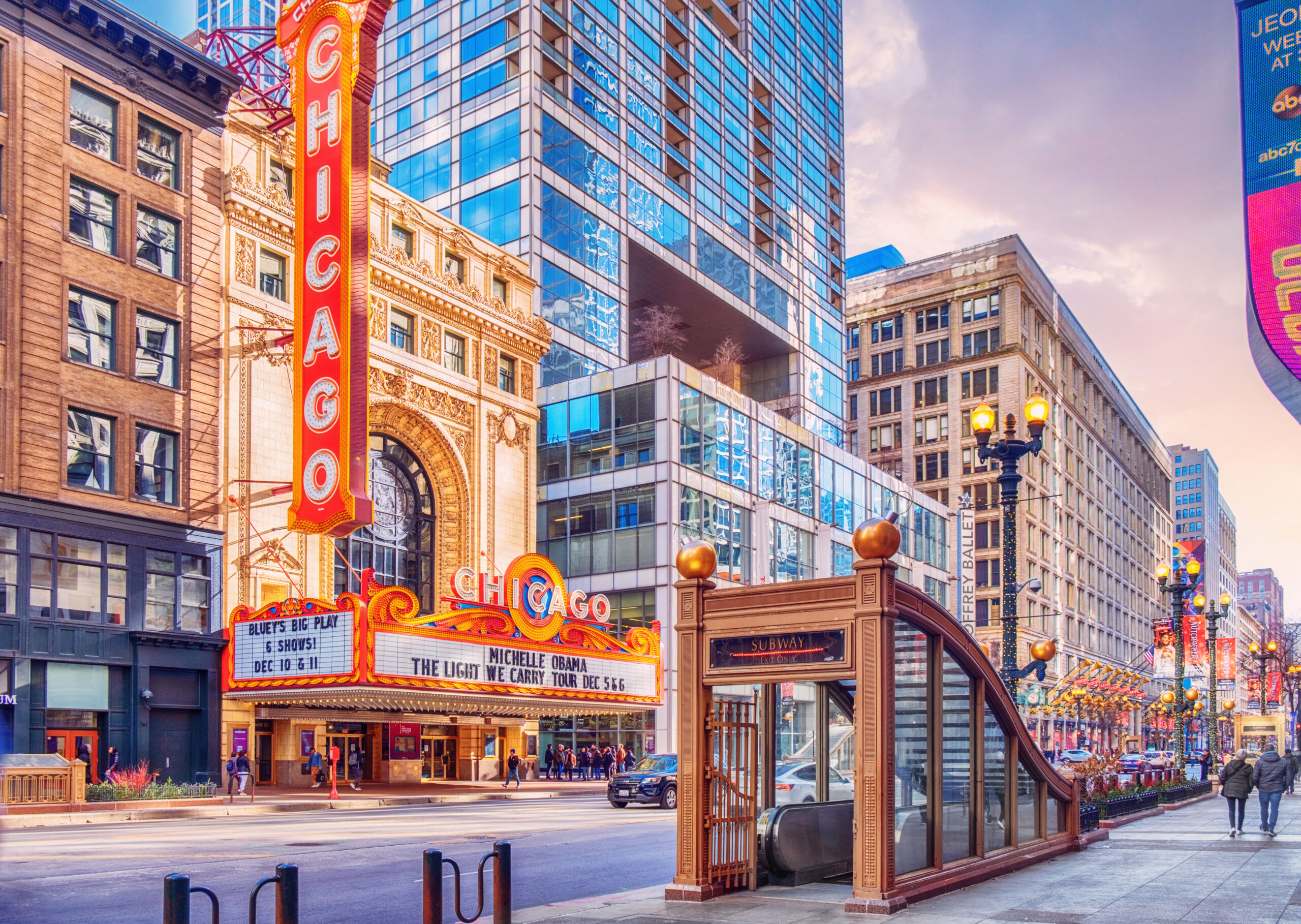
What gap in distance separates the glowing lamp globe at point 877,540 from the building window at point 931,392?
96.2 m

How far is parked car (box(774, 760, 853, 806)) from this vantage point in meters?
15.0

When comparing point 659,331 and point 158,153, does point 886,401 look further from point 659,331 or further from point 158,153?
point 158,153

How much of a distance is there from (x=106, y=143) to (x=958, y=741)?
31.0 metres

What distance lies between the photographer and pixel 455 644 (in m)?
36.7

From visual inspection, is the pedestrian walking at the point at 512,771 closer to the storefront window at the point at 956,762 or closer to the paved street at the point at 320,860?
the paved street at the point at 320,860

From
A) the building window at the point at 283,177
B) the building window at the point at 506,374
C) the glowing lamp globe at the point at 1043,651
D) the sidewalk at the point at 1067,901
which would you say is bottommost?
the sidewalk at the point at 1067,901

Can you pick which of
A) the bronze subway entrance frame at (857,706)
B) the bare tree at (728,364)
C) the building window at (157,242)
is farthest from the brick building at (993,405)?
the bronze subway entrance frame at (857,706)

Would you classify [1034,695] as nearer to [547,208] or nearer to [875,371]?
[547,208]

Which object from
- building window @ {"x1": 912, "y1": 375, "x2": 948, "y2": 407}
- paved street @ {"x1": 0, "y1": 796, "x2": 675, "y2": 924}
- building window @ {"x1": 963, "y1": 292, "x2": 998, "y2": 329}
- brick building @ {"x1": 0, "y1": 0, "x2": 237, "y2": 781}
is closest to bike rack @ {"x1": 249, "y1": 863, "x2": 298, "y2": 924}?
paved street @ {"x1": 0, "y1": 796, "x2": 675, "y2": 924}

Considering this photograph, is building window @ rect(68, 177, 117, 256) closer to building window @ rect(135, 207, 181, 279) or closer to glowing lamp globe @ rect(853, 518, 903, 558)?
building window @ rect(135, 207, 181, 279)

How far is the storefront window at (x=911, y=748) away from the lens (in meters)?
12.3

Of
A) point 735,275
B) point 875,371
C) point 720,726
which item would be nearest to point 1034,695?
point 720,726

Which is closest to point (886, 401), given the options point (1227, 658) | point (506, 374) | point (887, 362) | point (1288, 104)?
point (887, 362)

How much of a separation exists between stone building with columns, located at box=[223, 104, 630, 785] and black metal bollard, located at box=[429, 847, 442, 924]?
82.6ft
